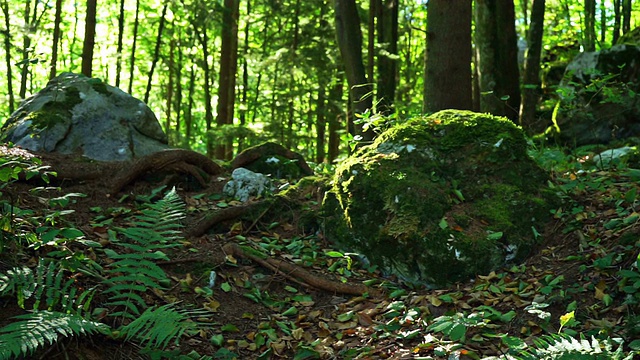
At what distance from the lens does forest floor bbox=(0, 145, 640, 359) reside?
3.70 m

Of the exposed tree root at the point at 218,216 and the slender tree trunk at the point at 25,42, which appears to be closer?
the exposed tree root at the point at 218,216

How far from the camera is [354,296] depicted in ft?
15.5

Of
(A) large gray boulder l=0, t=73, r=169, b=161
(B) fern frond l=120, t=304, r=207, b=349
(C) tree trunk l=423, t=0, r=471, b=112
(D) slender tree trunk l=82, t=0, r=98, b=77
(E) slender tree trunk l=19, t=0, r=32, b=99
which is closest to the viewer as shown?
(B) fern frond l=120, t=304, r=207, b=349

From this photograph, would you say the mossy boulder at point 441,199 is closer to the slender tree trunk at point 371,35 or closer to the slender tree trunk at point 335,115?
the slender tree trunk at point 371,35

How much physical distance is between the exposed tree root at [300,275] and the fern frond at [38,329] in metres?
1.65

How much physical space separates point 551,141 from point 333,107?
7.08 m

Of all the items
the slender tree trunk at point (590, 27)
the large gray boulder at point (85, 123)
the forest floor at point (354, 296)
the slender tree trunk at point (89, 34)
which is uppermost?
the slender tree trunk at point (590, 27)

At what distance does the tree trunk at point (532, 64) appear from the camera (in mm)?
10766

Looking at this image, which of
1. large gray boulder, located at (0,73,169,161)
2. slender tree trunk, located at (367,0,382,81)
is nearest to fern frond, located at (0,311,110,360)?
large gray boulder, located at (0,73,169,161)

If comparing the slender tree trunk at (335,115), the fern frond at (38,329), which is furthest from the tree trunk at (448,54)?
the slender tree trunk at (335,115)

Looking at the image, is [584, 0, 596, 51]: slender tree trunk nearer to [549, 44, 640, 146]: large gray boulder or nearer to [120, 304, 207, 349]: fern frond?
[549, 44, 640, 146]: large gray boulder

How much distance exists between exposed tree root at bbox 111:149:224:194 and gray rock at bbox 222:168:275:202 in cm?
36

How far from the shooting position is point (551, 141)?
10.5 m

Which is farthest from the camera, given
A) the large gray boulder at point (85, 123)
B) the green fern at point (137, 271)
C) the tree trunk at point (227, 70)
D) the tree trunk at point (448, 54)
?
the tree trunk at point (227, 70)
